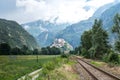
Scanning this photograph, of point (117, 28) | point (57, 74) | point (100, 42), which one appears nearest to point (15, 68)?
point (57, 74)

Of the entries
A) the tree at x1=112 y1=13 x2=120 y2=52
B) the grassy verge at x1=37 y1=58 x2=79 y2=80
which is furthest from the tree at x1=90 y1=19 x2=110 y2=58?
the grassy verge at x1=37 y1=58 x2=79 y2=80

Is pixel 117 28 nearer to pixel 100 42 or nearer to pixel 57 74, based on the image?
pixel 100 42

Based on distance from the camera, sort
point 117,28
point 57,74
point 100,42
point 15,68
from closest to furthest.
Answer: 1. point 57,74
2. point 15,68
3. point 117,28
4. point 100,42

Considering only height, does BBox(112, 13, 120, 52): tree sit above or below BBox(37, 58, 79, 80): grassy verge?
above

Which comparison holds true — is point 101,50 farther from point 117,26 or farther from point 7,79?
point 7,79

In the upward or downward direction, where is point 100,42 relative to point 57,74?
upward

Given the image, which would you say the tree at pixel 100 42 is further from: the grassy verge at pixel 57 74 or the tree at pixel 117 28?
the grassy verge at pixel 57 74

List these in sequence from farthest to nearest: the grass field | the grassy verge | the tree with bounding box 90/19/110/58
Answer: the tree with bounding box 90/19/110/58, the grass field, the grassy verge

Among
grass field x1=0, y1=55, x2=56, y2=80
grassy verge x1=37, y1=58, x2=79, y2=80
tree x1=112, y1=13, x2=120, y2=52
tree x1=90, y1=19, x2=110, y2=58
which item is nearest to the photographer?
grassy verge x1=37, y1=58, x2=79, y2=80

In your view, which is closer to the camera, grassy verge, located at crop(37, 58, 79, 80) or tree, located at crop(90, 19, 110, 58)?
grassy verge, located at crop(37, 58, 79, 80)

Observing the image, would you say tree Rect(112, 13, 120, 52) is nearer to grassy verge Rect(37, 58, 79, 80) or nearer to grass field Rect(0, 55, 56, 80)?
grass field Rect(0, 55, 56, 80)

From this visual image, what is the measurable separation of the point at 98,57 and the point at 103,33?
32.8 ft

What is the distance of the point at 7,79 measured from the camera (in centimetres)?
2689

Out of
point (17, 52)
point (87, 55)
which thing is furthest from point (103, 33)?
point (17, 52)
